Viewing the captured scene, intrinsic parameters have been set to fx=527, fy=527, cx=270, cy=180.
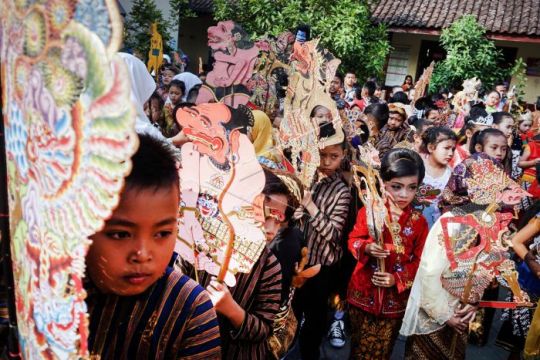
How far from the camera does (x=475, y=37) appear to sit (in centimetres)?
1174

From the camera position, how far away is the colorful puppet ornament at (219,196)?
1381mm

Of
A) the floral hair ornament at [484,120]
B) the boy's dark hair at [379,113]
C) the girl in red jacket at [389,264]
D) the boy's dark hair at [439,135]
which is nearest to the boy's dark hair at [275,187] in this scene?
the girl in red jacket at [389,264]

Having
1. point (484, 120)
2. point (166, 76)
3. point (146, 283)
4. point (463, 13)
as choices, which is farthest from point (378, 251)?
point (463, 13)

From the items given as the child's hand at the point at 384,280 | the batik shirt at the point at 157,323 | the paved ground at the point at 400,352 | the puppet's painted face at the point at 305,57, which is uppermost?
the puppet's painted face at the point at 305,57

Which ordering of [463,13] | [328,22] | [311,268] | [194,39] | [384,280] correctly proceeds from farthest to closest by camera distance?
[194,39] → [463,13] → [328,22] → [384,280] → [311,268]

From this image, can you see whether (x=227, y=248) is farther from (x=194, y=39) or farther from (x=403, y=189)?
(x=194, y=39)

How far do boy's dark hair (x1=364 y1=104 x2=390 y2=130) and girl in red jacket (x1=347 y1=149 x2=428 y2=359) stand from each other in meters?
2.45

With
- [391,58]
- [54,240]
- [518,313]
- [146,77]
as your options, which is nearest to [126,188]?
[54,240]

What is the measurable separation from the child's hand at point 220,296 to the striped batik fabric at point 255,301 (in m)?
0.18

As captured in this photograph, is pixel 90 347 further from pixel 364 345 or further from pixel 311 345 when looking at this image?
pixel 311 345

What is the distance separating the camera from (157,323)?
998 mm

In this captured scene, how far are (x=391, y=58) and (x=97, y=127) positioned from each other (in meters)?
15.4

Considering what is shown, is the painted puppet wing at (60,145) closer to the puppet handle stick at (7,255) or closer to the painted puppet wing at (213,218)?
the puppet handle stick at (7,255)

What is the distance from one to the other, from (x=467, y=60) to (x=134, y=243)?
11925 millimetres
